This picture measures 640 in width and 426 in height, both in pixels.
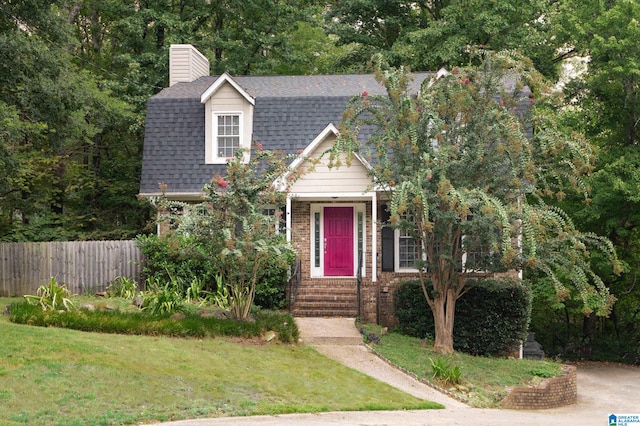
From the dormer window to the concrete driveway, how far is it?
20.9 ft

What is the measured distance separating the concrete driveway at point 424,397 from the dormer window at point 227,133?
636 cm

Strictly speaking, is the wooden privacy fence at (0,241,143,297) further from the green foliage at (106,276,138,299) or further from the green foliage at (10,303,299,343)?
the green foliage at (10,303,299,343)

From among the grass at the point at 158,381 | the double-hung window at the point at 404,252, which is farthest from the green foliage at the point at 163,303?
the double-hung window at the point at 404,252

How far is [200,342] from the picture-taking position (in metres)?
15.8

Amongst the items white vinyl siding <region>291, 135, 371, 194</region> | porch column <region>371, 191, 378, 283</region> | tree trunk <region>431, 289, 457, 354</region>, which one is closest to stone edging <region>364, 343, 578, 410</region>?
tree trunk <region>431, 289, 457, 354</region>

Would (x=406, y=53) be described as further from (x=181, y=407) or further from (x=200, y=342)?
(x=181, y=407)

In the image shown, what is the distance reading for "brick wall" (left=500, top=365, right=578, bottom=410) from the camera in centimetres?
1577

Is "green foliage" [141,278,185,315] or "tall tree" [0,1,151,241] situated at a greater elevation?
"tall tree" [0,1,151,241]

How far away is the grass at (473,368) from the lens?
1565 centimetres

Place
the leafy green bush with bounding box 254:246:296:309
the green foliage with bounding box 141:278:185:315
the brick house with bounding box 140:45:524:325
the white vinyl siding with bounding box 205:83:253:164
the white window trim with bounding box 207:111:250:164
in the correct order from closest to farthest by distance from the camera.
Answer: the green foliage with bounding box 141:278:185:315 → the leafy green bush with bounding box 254:246:296:309 → the brick house with bounding box 140:45:524:325 → the white window trim with bounding box 207:111:250:164 → the white vinyl siding with bounding box 205:83:253:164

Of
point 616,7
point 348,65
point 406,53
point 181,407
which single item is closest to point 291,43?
point 348,65

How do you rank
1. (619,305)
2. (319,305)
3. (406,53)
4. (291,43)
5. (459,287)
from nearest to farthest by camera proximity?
1. (459,287)
2. (319,305)
3. (619,305)
4. (406,53)
5. (291,43)

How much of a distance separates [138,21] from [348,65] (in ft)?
28.8

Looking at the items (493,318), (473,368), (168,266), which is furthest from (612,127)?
(168,266)
